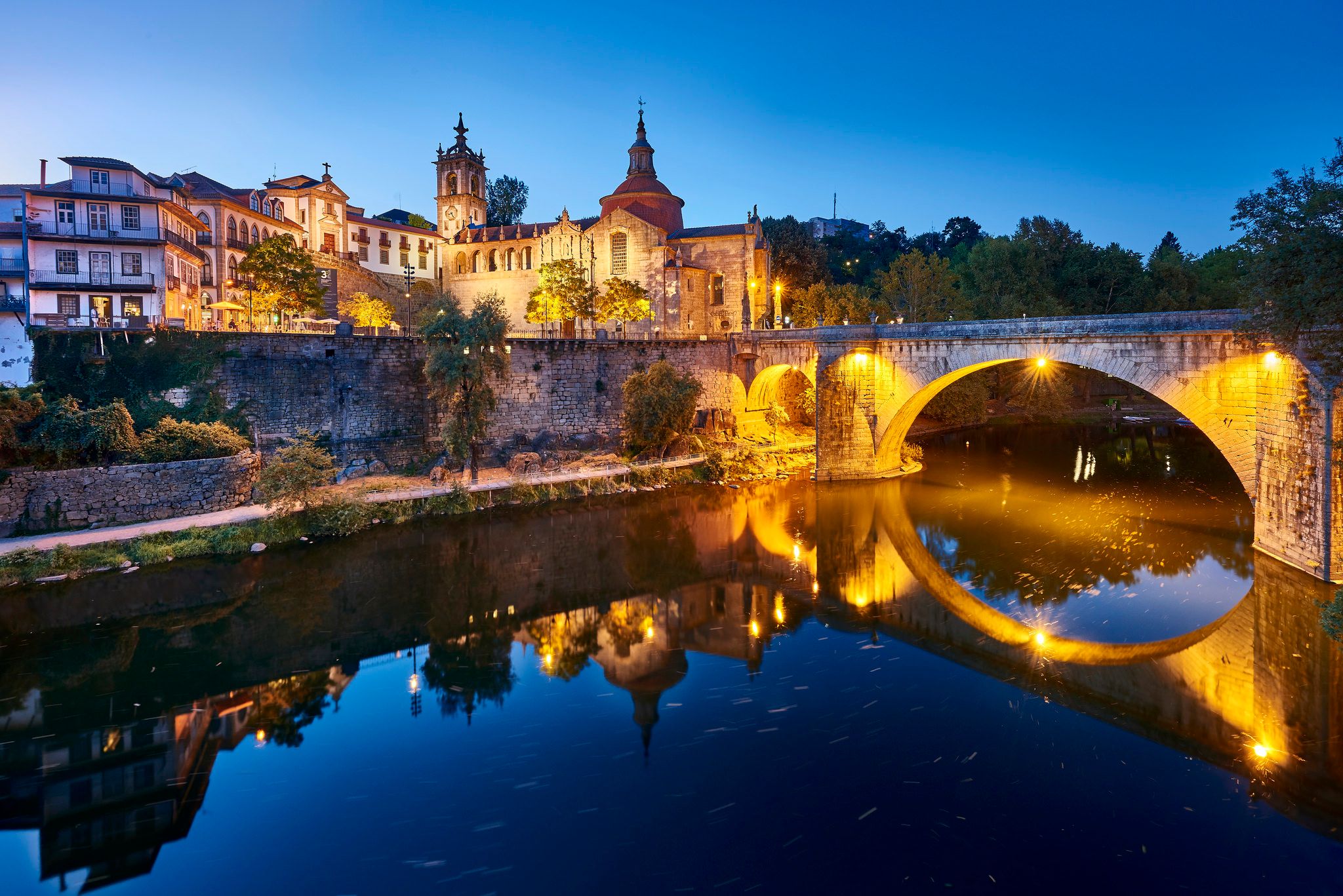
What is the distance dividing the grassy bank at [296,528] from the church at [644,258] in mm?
16048

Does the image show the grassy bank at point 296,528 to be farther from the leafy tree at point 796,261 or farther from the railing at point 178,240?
the leafy tree at point 796,261

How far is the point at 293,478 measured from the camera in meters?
21.7

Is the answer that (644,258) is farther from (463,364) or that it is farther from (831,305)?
(463,364)

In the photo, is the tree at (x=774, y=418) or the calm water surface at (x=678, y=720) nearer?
the calm water surface at (x=678, y=720)

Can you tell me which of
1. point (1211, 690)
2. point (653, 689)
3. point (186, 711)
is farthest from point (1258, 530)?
point (186, 711)

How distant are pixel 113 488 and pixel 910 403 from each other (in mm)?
26726

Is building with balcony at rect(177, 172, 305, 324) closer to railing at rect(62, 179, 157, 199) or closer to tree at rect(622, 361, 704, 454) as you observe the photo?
railing at rect(62, 179, 157, 199)

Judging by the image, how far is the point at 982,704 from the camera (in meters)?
12.8

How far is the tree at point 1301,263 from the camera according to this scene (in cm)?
1459

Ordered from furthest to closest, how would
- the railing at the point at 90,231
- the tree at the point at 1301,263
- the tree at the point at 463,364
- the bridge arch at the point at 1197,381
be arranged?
the railing at the point at 90,231
the tree at the point at 463,364
the bridge arch at the point at 1197,381
the tree at the point at 1301,263

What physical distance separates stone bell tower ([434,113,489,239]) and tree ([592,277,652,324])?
1802 cm

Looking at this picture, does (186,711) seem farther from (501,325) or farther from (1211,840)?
(501,325)

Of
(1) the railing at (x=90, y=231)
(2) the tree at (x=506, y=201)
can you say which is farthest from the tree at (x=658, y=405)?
(2) the tree at (x=506, y=201)

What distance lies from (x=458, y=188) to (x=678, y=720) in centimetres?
5464
